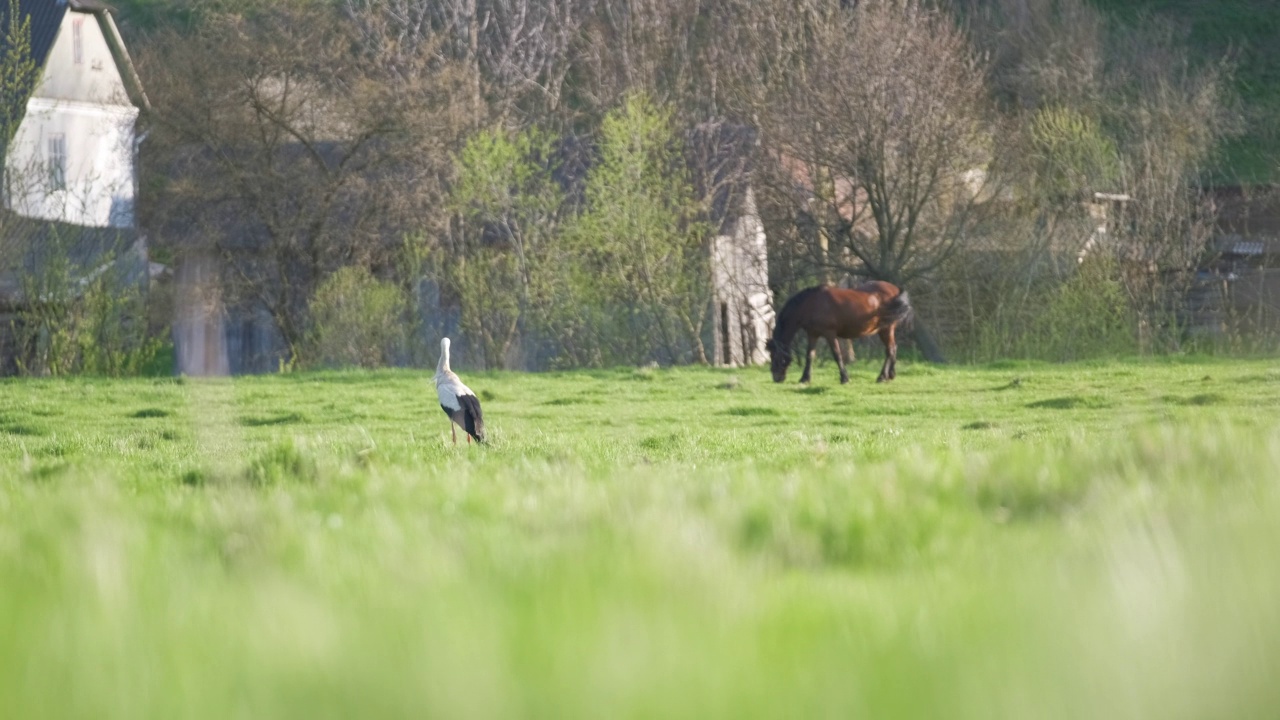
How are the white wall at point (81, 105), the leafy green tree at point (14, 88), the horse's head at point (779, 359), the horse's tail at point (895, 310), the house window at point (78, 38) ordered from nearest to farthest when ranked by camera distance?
the horse's head at point (779, 359) → the horse's tail at point (895, 310) → the leafy green tree at point (14, 88) → the white wall at point (81, 105) → the house window at point (78, 38)

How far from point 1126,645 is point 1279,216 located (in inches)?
1850

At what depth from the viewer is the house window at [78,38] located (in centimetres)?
5562

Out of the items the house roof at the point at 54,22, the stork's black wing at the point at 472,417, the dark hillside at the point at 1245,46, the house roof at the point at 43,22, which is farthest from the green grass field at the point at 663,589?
the dark hillside at the point at 1245,46

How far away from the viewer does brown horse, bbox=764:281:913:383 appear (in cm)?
2519

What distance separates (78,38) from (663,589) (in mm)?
58502

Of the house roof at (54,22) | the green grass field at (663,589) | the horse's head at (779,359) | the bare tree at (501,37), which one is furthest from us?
the house roof at (54,22)

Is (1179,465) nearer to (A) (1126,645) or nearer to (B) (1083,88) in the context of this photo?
(A) (1126,645)

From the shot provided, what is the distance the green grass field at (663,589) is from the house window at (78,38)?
53787 mm

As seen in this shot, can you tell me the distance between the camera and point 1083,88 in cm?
5294

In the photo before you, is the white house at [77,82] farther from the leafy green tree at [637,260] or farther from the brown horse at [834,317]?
the brown horse at [834,317]

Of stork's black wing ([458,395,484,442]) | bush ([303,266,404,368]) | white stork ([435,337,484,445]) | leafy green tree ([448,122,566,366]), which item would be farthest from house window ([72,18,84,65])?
stork's black wing ([458,395,484,442])

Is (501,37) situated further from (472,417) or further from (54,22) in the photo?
(472,417)

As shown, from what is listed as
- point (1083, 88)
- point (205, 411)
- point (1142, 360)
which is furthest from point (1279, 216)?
point (205, 411)

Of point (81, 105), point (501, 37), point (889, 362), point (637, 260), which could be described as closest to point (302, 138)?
point (501, 37)
